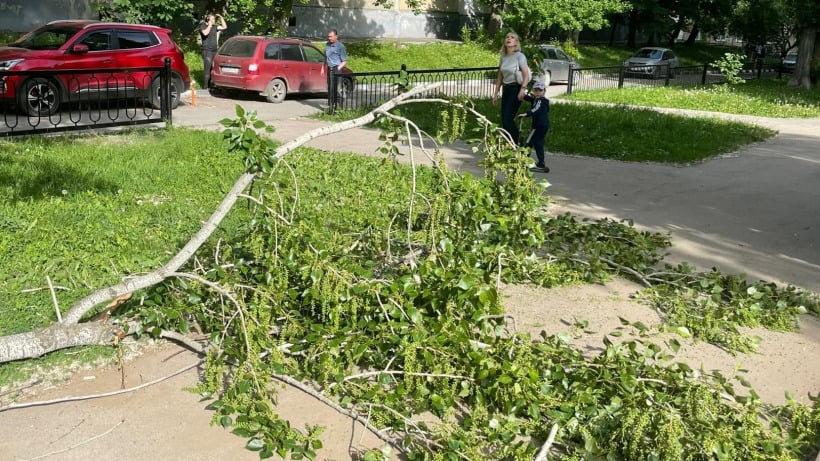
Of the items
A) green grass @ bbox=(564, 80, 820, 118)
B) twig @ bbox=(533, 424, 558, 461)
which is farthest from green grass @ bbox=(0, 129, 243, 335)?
green grass @ bbox=(564, 80, 820, 118)

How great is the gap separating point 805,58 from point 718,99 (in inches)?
442

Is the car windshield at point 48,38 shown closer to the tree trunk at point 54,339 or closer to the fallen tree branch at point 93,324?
the fallen tree branch at point 93,324

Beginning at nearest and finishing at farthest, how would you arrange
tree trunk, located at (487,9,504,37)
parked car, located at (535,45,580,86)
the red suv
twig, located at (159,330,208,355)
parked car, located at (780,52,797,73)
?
twig, located at (159,330,208,355) → the red suv → parked car, located at (535,45,580,86) → tree trunk, located at (487,9,504,37) → parked car, located at (780,52,797,73)

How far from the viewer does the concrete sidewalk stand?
786 cm

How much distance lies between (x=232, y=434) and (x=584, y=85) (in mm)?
24445

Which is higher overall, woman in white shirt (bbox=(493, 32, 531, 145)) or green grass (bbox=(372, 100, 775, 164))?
woman in white shirt (bbox=(493, 32, 531, 145))

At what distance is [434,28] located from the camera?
42.0 m

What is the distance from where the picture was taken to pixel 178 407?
181 inches

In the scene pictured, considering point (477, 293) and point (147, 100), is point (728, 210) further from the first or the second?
point (147, 100)

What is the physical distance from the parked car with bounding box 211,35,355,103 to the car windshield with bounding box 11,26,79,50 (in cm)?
427

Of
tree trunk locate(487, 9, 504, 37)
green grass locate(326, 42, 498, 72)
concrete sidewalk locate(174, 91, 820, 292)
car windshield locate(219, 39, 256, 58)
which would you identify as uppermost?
tree trunk locate(487, 9, 504, 37)

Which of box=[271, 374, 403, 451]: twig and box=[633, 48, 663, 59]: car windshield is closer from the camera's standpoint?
box=[271, 374, 403, 451]: twig

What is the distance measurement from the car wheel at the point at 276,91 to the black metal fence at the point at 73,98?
4220 millimetres

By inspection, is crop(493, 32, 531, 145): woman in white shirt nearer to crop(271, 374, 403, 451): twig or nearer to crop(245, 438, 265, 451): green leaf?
crop(271, 374, 403, 451): twig
